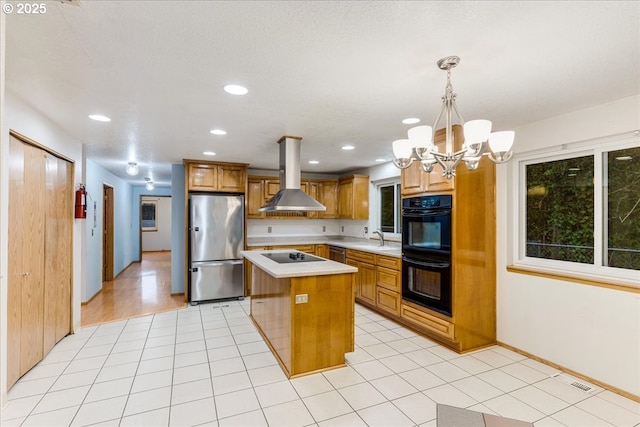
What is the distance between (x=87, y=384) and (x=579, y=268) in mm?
4428

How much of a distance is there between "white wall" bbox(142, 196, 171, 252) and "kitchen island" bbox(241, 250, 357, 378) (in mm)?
9584

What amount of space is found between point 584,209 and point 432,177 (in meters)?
1.37

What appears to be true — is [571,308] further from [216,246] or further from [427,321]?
[216,246]

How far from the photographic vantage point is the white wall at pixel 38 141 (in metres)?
2.40

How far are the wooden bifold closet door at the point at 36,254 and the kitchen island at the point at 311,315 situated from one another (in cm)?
204

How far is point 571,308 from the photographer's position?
2.96 metres

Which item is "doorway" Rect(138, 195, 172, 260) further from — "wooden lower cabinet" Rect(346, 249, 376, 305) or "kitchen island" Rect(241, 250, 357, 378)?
"kitchen island" Rect(241, 250, 357, 378)

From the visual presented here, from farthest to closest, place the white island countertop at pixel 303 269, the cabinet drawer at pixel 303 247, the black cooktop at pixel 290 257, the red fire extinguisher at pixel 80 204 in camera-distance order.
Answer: the cabinet drawer at pixel 303 247 < the red fire extinguisher at pixel 80 204 < the black cooktop at pixel 290 257 < the white island countertop at pixel 303 269

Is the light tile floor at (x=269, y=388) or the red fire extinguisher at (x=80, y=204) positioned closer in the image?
the light tile floor at (x=269, y=388)

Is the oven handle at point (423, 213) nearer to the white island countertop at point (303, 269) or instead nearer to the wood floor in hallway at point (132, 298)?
the white island countertop at point (303, 269)

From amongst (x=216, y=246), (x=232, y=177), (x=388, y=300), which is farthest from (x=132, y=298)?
(x=388, y=300)

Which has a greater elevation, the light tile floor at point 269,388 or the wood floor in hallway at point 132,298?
the wood floor in hallway at point 132,298

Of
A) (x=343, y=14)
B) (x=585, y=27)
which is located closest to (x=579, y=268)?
(x=585, y=27)

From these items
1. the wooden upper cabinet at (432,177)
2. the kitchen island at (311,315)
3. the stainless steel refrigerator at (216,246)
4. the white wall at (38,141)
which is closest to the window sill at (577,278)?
the wooden upper cabinet at (432,177)
